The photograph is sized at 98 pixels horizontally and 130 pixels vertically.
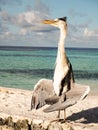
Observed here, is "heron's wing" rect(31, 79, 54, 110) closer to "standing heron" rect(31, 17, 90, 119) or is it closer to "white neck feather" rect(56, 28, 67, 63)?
"standing heron" rect(31, 17, 90, 119)

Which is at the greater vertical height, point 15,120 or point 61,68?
point 61,68

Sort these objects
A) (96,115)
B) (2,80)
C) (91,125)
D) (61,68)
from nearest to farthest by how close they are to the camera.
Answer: (61,68) < (91,125) < (96,115) < (2,80)

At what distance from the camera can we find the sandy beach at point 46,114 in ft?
Answer: 30.3

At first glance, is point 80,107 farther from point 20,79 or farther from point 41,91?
point 20,79

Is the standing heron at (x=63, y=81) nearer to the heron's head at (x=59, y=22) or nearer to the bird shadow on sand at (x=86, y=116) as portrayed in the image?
the heron's head at (x=59, y=22)

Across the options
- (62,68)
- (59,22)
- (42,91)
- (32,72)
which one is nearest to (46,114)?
(42,91)

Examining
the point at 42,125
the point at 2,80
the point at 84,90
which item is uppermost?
the point at 2,80

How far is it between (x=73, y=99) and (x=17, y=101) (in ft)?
10.5

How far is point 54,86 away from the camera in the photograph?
29.1 ft

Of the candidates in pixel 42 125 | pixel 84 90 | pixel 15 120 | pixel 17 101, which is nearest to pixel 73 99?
pixel 84 90

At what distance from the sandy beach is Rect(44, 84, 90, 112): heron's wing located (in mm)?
439

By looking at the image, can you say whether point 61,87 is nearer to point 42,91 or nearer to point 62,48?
point 42,91

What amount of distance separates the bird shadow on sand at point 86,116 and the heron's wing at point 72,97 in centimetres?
107

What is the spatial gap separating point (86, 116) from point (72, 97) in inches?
64.3
